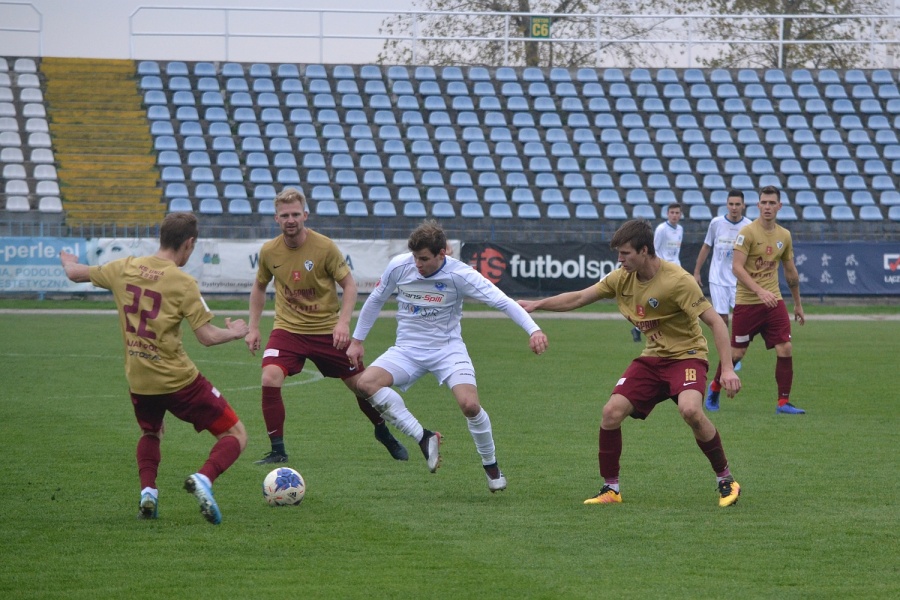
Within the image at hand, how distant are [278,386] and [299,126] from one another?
23.9 m

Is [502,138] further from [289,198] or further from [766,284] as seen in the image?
[289,198]

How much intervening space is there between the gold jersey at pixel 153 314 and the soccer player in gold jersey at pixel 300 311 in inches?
77.1

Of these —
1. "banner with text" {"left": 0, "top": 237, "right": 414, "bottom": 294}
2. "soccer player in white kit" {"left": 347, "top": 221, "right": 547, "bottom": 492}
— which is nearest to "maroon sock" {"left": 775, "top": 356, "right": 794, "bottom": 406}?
"soccer player in white kit" {"left": 347, "top": 221, "right": 547, "bottom": 492}

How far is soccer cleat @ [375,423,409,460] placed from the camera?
8602 mm

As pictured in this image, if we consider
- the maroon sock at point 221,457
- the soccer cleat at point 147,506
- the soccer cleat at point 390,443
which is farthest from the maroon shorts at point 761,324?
the soccer cleat at point 147,506

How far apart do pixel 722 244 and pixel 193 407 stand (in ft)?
31.5

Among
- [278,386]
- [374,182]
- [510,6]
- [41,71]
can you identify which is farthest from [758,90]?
[278,386]

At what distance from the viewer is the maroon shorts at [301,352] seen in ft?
28.4

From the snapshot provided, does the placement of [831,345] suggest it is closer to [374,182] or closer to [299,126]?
[374,182]

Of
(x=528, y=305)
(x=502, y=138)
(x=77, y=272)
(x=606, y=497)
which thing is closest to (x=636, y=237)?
(x=528, y=305)

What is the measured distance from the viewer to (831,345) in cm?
1850

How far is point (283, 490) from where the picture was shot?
6.89m

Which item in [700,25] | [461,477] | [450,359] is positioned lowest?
[461,477]

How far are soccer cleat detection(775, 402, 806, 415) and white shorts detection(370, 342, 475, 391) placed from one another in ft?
15.4
